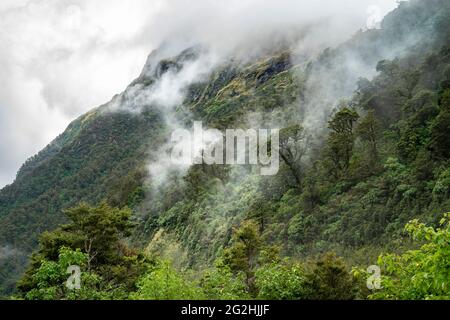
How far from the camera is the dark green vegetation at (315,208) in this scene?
16.2m

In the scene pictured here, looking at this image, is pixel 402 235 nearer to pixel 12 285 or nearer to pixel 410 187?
pixel 410 187

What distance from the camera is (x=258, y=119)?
247ft

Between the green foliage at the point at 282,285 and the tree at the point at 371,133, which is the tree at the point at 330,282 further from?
the tree at the point at 371,133

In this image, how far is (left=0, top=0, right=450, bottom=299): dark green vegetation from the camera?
53.3 ft

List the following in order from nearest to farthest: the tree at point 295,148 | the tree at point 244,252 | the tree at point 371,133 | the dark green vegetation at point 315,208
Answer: the dark green vegetation at point 315,208 < the tree at point 244,252 < the tree at point 371,133 < the tree at point 295,148

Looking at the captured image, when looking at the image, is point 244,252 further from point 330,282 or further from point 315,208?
point 315,208

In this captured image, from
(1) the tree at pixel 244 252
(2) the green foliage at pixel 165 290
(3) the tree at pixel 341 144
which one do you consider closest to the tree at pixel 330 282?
(1) the tree at pixel 244 252

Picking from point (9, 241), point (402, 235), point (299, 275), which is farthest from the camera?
point (9, 241)

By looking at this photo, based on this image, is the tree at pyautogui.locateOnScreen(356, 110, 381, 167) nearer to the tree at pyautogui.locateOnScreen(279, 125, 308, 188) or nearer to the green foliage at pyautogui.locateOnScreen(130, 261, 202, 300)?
the tree at pyautogui.locateOnScreen(279, 125, 308, 188)

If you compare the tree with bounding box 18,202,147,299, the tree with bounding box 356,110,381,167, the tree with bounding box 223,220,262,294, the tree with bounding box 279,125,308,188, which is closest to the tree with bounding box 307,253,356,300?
the tree with bounding box 223,220,262,294

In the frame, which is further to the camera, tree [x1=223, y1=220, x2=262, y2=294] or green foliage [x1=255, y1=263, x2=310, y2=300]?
tree [x1=223, y1=220, x2=262, y2=294]
